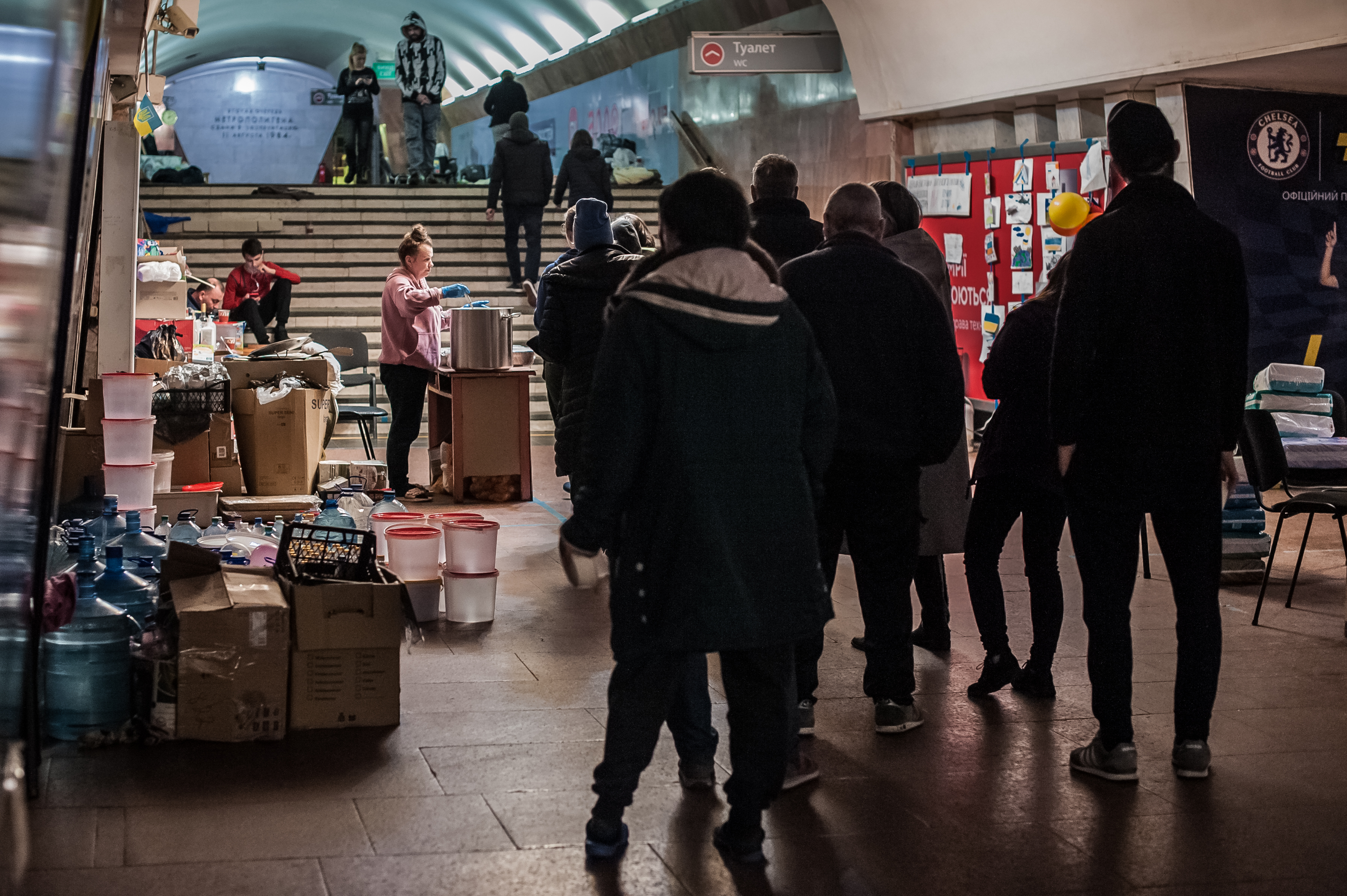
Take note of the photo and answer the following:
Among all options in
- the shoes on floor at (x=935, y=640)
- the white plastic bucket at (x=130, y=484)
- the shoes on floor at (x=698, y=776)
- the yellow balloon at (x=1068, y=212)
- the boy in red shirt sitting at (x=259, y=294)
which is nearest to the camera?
the shoes on floor at (x=698, y=776)

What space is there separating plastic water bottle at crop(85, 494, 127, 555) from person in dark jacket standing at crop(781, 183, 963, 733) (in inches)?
110

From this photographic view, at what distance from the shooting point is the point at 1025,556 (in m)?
Result: 4.29

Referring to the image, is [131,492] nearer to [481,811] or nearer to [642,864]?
[481,811]

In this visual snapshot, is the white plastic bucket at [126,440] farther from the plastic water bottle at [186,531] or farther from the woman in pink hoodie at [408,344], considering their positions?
the woman in pink hoodie at [408,344]

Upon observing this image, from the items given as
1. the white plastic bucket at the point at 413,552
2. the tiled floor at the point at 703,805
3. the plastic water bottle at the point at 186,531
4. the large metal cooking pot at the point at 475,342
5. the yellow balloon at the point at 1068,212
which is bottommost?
the tiled floor at the point at 703,805

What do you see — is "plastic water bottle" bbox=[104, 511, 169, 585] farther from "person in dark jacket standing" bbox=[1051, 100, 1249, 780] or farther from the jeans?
the jeans

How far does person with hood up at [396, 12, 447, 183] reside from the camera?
689 inches

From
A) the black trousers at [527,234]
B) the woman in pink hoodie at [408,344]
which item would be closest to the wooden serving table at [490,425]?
the woman in pink hoodie at [408,344]

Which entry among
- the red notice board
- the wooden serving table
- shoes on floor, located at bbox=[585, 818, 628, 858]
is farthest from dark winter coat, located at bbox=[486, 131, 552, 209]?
shoes on floor, located at bbox=[585, 818, 628, 858]

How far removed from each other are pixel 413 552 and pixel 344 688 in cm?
145

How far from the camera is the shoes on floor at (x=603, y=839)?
2.99 meters

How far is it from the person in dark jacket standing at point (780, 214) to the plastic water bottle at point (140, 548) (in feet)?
7.33

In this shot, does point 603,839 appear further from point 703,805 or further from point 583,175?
point 583,175

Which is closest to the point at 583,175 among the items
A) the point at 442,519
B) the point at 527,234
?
the point at 527,234
